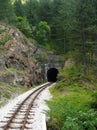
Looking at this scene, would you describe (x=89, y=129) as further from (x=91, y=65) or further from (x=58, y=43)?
(x=58, y=43)

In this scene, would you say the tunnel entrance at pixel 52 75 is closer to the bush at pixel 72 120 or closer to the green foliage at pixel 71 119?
the green foliage at pixel 71 119

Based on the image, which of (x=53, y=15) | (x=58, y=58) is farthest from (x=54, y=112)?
(x=53, y=15)

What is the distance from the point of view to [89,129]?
1336 cm

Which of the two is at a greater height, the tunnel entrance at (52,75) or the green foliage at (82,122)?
the green foliage at (82,122)

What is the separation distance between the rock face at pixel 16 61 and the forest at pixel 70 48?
17.4 feet

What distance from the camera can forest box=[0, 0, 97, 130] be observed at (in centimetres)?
1563

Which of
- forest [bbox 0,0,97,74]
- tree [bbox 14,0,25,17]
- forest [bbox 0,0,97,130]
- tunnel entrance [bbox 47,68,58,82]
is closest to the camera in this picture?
forest [bbox 0,0,97,130]

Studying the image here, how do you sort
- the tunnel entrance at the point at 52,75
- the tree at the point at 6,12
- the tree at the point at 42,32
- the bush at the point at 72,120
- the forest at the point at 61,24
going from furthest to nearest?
the tree at the point at 42,32 < the tunnel entrance at the point at 52,75 < the tree at the point at 6,12 < the forest at the point at 61,24 < the bush at the point at 72,120

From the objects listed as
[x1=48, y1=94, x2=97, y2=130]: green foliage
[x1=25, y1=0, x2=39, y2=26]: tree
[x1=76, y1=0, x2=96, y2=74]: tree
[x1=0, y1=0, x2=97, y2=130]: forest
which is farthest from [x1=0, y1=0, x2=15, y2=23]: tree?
[x1=48, y1=94, x2=97, y2=130]: green foliage

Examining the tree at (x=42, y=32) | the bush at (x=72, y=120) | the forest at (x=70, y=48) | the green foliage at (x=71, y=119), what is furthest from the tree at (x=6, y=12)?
the bush at (x=72, y=120)

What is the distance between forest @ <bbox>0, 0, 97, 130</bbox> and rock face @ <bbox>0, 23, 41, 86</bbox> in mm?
5311

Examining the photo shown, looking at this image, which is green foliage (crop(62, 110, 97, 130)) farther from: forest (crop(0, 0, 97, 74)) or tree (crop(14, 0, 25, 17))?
tree (crop(14, 0, 25, 17))

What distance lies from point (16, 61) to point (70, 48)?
20.8m

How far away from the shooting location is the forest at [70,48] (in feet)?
51.3
